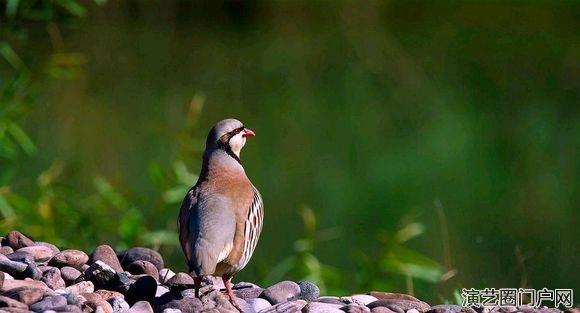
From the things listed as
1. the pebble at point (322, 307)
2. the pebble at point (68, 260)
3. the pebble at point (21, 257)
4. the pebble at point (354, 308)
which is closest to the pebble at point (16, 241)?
the pebble at point (21, 257)

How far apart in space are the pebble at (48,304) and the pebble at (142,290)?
1.42 ft

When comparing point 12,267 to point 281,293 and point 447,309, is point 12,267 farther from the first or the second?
point 447,309

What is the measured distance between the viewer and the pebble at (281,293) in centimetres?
423

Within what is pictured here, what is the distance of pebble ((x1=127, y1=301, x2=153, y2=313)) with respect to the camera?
3.88 metres

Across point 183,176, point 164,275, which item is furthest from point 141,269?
point 183,176

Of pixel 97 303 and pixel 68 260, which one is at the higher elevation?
pixel 68 260

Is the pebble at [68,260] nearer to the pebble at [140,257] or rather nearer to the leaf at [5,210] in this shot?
the pebble at [140,257]

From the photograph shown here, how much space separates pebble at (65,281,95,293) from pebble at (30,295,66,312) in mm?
313

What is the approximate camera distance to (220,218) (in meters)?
4.21

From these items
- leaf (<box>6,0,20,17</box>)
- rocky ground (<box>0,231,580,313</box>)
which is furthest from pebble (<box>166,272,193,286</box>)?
leaf (<box>6,0,20,17</box>)

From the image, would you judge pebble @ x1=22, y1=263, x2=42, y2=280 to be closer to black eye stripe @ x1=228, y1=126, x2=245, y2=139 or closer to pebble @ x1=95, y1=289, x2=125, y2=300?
pebble @ x1=95, y1=289, x2=125, y2=300

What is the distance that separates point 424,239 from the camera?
873 cm

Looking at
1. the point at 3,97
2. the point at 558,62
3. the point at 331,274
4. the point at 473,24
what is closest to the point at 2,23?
the point at 3,97

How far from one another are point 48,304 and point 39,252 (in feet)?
2.73
